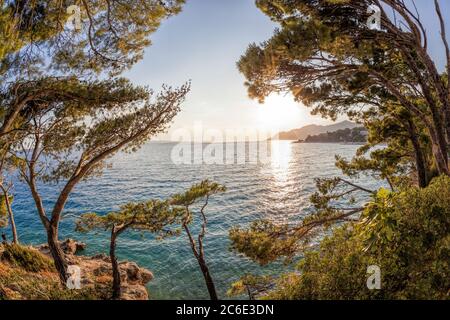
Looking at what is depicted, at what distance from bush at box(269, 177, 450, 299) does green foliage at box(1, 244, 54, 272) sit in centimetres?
1168

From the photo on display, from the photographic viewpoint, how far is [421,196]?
3.28 m

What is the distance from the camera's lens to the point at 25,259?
1042 cm

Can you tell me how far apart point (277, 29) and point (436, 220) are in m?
4.38

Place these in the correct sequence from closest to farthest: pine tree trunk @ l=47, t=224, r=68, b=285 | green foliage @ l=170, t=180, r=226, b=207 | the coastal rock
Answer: pine tree trunk @ l=47, t=224, r=68, b=285, green foliage @ l=170, t=180, r=226, b=207, the coastal rock

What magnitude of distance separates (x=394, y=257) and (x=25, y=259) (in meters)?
13.6

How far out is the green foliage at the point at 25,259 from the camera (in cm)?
997

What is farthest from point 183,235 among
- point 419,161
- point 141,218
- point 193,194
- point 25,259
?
point 419,161

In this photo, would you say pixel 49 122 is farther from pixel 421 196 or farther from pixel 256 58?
pixel 421 196

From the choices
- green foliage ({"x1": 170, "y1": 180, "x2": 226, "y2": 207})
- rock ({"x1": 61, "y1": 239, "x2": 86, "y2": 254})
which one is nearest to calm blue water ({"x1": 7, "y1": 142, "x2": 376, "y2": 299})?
rock ({"x1": 61, "y1": 239, "x2": 86, "y2": 254})

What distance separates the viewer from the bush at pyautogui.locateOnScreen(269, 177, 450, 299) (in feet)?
8.12

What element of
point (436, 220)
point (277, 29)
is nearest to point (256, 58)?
point (277, 29)

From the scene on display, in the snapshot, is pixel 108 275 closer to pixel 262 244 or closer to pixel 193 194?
pixel 193 194
